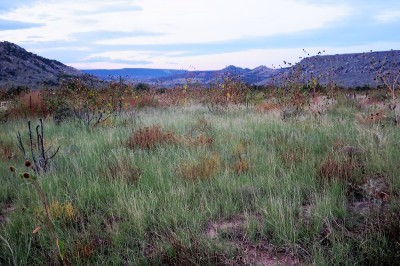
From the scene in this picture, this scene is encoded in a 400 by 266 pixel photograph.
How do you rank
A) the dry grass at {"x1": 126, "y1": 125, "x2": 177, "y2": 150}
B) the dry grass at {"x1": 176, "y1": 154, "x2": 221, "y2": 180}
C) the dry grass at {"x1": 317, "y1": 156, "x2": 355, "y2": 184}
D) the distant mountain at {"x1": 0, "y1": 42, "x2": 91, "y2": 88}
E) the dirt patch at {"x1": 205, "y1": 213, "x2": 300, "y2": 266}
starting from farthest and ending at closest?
the distant mountain at {"x1": 0, "y1": 42, "x2": 91, "y2": 88}, the dry grass at {"x1": 126, "y1": 125, "x2": 177, "y2": 150}, the dry grass at {"x1": 176, "y1": 154, "x2": 221, "y2": 180}, the dry grass at {"x1": 317, "y1": 156, "x2": 355, "y2": 184}, the dirt patch at {"x1": 205, "y1": 213, "x2": 300, "y2": 266}

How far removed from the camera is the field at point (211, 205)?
8.89 ft

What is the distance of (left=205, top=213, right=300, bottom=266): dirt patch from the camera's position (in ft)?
8.73

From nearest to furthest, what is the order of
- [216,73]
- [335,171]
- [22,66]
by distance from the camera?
[335,171], [216,73], [22,66]

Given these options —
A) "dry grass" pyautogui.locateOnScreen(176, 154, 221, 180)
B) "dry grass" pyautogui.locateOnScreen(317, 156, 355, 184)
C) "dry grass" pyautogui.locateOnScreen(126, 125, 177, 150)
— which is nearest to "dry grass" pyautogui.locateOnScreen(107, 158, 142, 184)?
"dry grass" pyautogui.locateOnScreen(176, 154, 221, 180)

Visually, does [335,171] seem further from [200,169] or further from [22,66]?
[22,66]

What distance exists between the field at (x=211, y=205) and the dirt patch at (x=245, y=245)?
1 centimetres

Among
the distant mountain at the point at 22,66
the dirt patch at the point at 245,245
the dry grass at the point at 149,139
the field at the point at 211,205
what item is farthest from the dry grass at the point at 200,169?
the distant mountain at the point at 22,66

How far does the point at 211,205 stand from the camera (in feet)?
11.4

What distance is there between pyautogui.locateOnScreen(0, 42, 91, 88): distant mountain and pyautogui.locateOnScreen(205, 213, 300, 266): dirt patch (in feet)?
182

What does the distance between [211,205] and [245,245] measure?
0.68m

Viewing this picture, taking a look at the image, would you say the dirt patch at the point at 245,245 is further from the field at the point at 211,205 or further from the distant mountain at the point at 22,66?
the distant mountain at the point at 22,66

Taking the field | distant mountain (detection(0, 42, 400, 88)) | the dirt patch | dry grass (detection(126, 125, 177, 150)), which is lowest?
the dirt patch

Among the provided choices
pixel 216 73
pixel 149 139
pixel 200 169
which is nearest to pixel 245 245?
pixel 200 169

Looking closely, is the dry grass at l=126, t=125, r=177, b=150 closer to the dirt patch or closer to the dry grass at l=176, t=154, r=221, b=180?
the dry grass at l=176, t=154, r=221, b=180
